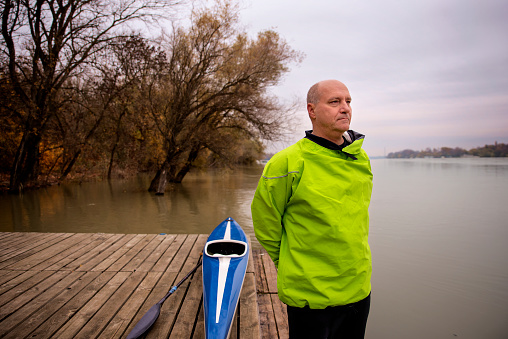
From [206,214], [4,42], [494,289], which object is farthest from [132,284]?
[4,42]

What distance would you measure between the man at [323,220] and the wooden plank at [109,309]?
1.71m

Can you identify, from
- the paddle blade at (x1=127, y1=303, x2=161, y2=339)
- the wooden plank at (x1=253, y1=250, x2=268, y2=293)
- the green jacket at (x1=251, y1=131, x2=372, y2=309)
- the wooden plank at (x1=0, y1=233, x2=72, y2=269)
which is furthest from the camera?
the wooden plank at (x1=0, y1=233, x2=72, y2=269)

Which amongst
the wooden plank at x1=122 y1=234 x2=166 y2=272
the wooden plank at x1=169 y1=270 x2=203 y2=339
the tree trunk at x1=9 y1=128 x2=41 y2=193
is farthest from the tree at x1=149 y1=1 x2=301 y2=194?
the wooden plank at x1=169 y1=270 x2=203 y2=339

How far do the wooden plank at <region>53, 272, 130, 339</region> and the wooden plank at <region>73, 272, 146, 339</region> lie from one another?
0.12 ft

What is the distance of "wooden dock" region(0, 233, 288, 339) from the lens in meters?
2.41

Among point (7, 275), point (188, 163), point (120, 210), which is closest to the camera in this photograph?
point (7, 275)

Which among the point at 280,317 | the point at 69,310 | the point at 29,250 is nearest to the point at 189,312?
A: the point at 280,317

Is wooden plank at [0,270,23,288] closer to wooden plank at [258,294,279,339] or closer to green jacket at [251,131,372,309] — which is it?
wooden plank at [258,294,279,339]

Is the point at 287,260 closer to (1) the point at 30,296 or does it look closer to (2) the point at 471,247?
(1) the point at 30,296

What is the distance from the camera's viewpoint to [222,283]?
2.77 metres

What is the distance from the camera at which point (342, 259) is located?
146 cm

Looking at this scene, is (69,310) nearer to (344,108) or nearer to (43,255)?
(43,255)

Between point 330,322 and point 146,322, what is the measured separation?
159cm

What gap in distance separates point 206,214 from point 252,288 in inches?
281
